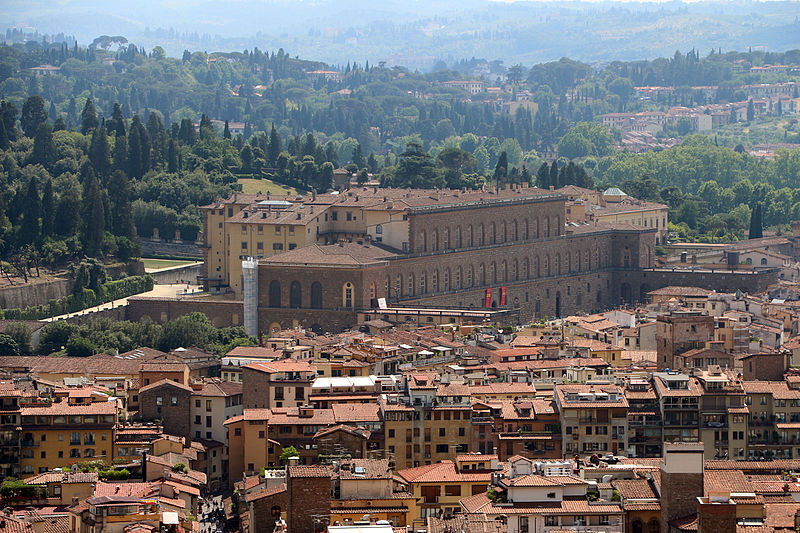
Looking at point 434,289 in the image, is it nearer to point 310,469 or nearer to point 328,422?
point 328,422

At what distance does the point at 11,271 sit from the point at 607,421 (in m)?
39.3

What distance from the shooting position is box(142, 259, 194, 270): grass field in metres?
90.8

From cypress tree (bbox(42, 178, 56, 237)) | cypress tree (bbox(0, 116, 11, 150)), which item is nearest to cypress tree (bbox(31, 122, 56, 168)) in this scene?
cypress tree (bbox(0, 116, 11, 150))

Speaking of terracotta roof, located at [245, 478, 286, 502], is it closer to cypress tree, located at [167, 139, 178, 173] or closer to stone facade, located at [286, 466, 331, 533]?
stone facade, located at [286, 466, 331, 533]

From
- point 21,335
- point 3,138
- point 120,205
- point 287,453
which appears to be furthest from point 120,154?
point 287,453

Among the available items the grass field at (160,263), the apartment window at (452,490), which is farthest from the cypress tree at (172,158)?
the apartment window at (452,490)

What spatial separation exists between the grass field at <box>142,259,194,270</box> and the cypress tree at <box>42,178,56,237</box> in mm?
6389

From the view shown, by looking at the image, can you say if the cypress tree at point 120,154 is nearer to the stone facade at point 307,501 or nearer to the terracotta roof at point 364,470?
the terracotta roof at point 364,470

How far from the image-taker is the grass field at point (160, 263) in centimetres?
9081

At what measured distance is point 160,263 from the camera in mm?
91938

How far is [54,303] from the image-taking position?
257 ft

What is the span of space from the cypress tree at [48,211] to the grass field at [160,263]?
21.0 ft

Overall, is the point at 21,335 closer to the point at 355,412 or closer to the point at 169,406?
the point at 169,406

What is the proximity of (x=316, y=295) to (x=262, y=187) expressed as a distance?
96.0ft
